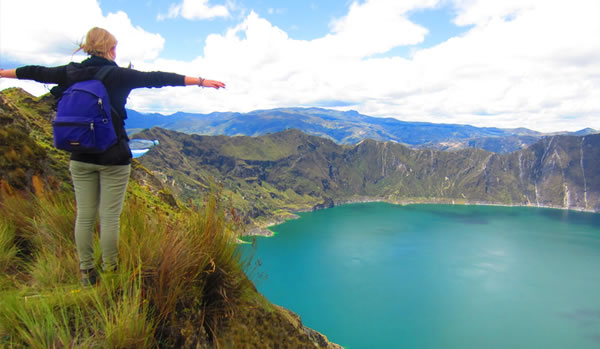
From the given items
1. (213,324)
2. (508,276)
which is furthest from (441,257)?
(213,324)

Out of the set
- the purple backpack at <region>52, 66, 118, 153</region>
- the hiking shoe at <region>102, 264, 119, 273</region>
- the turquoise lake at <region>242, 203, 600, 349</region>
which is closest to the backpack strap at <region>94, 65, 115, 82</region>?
the purple backpack at <region>52, 66, 118, 153</region>

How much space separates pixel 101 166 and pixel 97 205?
1.56ft

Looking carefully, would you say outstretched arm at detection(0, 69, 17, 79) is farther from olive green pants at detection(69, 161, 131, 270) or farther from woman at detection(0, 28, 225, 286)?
olive green pants at detection(69, 161, 131, 270)

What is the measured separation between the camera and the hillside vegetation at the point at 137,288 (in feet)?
6.70

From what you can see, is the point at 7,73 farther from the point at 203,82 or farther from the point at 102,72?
the point at 203,82

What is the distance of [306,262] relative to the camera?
11300 centimetres

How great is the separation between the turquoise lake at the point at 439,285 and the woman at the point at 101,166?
68.8 m

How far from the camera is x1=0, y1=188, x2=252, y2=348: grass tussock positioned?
2.02 m

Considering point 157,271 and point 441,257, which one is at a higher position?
point 157,271

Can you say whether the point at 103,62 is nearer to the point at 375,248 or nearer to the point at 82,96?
the point at 82,96

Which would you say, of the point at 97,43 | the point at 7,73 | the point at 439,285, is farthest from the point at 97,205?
the point at 439,285

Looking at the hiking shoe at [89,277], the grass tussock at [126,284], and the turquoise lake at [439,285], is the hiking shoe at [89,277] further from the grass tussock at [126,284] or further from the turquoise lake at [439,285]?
the turquoise lake at [439,285]

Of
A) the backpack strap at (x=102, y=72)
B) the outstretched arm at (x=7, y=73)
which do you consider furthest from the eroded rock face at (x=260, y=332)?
the outstretched arm at (x=7, y=73)

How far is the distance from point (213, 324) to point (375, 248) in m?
132
